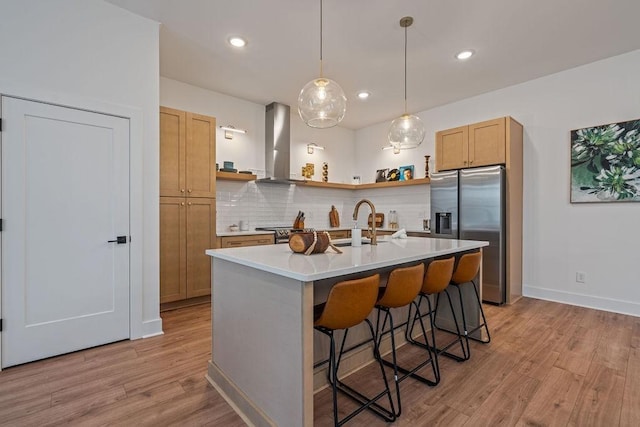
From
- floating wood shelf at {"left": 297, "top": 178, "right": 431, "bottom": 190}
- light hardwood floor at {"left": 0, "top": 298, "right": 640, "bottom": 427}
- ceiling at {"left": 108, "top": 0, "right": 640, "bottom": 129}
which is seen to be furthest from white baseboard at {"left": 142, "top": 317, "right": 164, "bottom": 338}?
floating wood shelf at {"left": 297, "top": 178, "right": 431, "bottom": 190}

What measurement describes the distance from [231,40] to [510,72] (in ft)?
11.3

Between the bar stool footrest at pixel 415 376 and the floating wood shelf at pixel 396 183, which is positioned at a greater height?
the floating wood shelf at pixel 396 183

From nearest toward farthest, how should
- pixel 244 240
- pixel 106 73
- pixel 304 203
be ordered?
1. pixel 106 73
2. pixel 244 240
3. pixel 304 203

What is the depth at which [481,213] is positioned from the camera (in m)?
3.99

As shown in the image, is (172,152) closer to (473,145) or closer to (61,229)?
(61,229)

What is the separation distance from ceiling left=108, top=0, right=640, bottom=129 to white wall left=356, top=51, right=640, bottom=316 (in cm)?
24

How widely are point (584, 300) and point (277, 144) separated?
4.65 metres

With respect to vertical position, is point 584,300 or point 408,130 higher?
point 408,130

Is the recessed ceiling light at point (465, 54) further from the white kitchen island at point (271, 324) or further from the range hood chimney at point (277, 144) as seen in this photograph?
the range hood chimney at point (277, 144)

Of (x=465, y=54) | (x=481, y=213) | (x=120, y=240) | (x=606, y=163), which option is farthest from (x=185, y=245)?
(x=606, y=163)

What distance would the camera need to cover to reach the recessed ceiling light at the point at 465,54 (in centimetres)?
346

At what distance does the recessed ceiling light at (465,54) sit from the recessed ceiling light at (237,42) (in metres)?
2.39

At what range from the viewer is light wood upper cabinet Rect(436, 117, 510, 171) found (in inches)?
155

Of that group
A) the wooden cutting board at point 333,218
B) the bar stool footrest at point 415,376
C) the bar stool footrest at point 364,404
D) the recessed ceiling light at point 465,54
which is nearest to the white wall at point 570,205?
the recessed ceiling light at point 465,54
